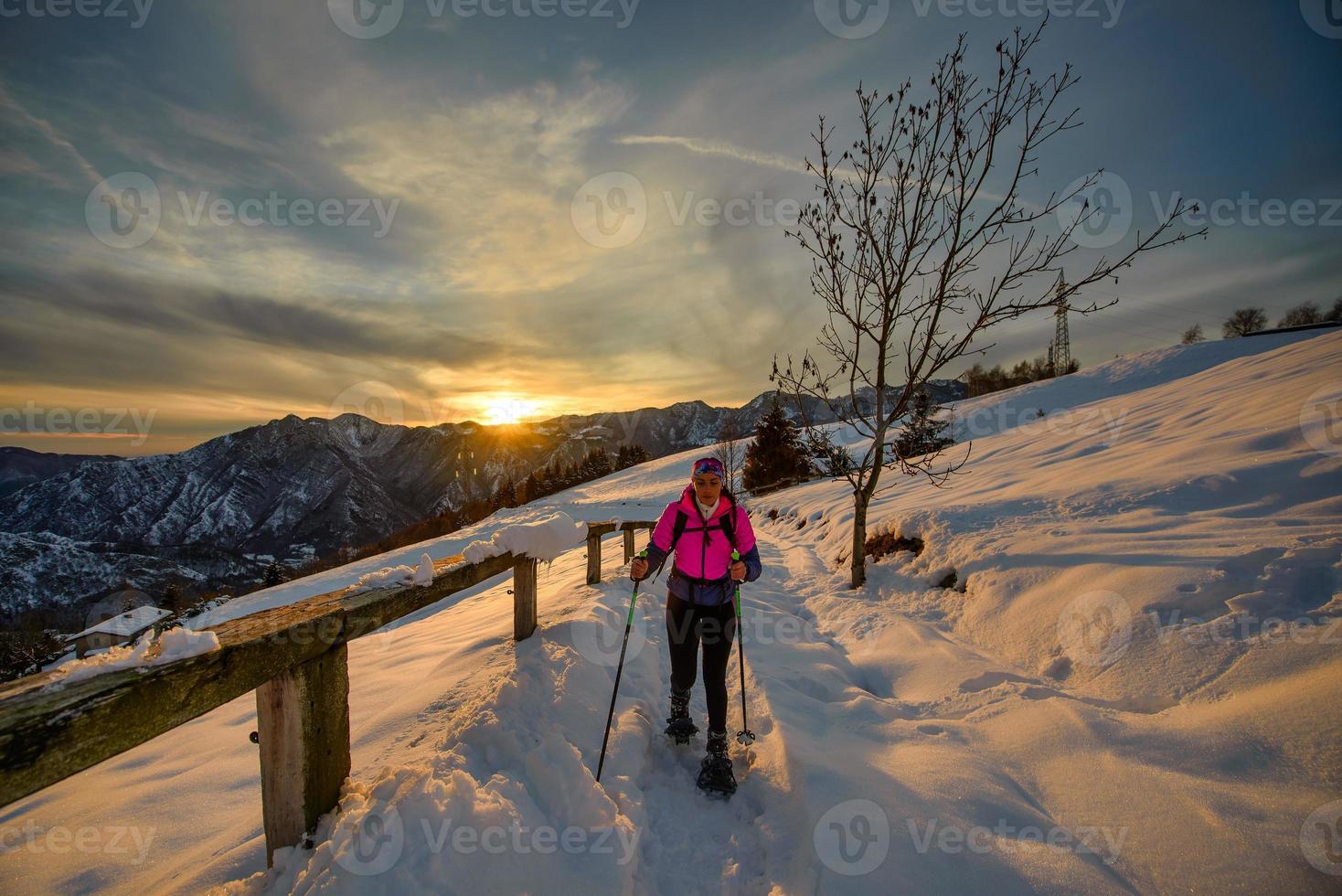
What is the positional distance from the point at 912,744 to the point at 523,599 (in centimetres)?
338

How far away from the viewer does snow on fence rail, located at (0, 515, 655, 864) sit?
4.65 ft

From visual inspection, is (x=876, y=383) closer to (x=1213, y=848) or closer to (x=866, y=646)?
(x=866, y=646)

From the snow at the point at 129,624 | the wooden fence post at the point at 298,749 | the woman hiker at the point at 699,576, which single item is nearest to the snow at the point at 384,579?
the wooden fence post at the point at 298,749

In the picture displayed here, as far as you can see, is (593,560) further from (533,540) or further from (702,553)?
(702,553)

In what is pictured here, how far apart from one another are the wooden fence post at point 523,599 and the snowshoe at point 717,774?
77.7 inches

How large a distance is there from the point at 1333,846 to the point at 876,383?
569 cm

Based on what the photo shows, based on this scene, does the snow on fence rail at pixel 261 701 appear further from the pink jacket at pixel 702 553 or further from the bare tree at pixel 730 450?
the bare tree at pixel 730 450

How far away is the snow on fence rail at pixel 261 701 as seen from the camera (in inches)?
55.7

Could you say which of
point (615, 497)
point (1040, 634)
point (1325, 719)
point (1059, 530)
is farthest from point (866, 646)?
point (615, 497)

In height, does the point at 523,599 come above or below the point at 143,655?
below

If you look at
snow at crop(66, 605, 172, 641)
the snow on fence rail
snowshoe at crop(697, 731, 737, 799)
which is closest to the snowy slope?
snowshoe at crop(697, 731, 737, 799)

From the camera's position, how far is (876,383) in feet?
23.7

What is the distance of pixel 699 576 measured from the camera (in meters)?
3.91

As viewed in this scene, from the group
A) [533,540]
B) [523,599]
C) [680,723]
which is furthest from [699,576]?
[523,599]
